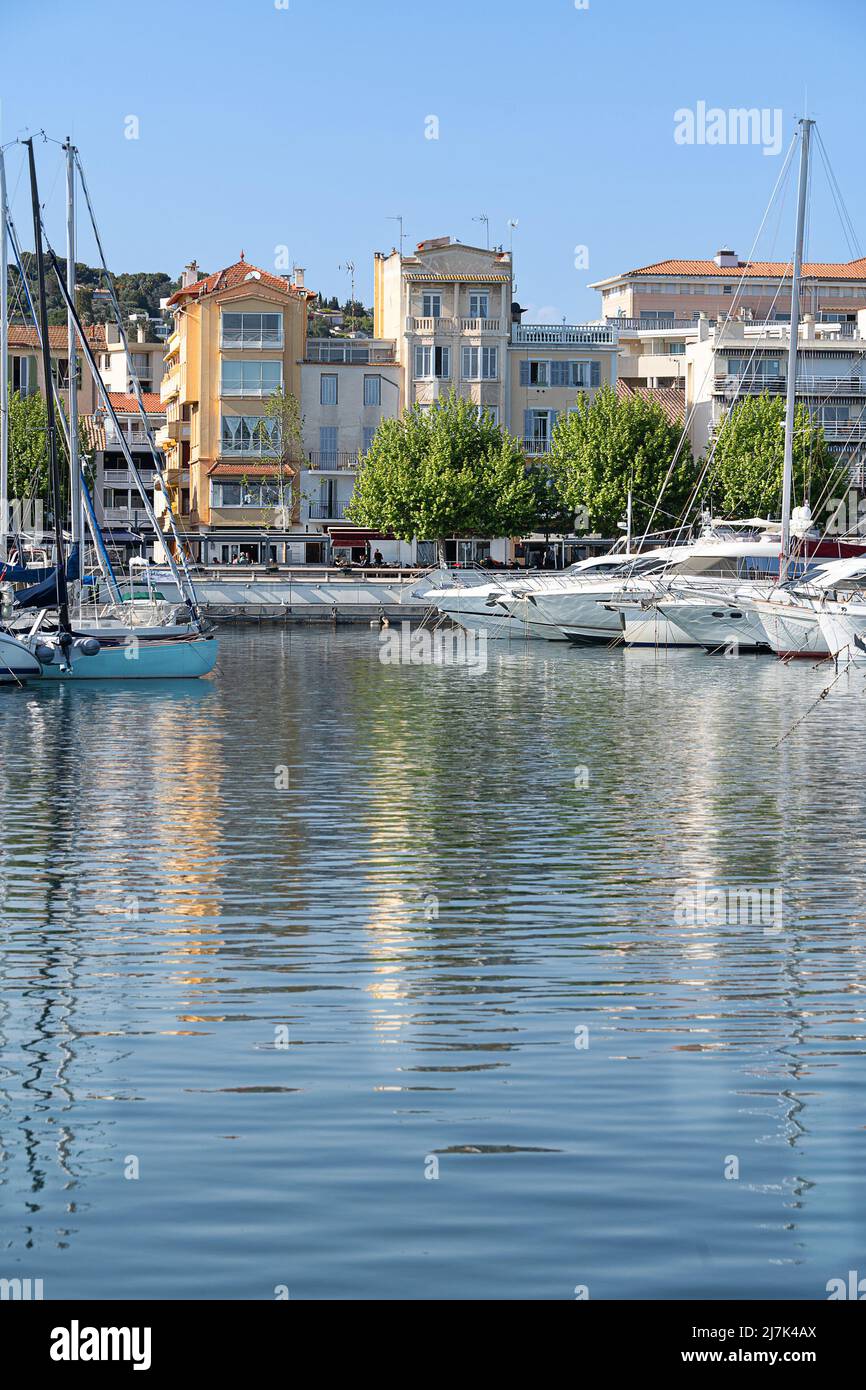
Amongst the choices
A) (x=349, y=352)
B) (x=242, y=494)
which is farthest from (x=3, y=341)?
(x=349, y=352)

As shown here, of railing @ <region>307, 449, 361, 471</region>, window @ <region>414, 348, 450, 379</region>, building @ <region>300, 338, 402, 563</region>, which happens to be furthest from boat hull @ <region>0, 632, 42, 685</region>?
window @ <region>414, 348, 450, 379</region>

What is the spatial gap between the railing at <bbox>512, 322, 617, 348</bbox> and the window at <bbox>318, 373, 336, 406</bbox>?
1088 centimetres

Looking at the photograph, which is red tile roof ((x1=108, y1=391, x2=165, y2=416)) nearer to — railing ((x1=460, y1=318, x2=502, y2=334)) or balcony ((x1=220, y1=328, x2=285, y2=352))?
balcony ((x1=220, y1=328, x2=285, y2=352))

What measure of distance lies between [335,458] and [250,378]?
684 cm

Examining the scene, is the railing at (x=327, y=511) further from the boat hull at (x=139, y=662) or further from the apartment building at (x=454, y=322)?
the boat hull at (x=139, y=662)

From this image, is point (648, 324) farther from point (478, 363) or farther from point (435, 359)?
point (435, 359)

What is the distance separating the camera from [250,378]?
4405 inches

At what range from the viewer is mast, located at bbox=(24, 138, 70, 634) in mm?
47844

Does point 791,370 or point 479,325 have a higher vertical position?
point 479,325

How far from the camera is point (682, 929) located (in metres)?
19.5

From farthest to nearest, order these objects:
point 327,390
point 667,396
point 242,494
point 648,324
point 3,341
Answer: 1. point 648,324
2. point 667,396
3. point 327,390
4. point 242,494
5. point 3,341

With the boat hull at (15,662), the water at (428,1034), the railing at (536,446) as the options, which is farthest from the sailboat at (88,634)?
the railing at (536,446)

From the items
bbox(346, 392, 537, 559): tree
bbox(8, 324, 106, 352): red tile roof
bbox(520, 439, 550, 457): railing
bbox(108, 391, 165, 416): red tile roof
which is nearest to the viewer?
bbox(346, 392, 537, 559): tree
